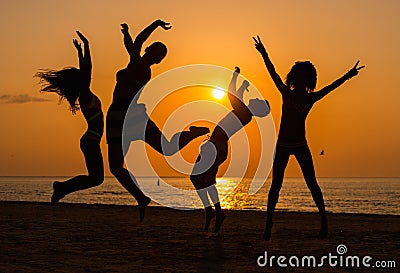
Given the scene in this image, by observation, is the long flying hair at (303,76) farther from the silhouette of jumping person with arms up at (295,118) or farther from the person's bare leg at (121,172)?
the person's bare leg at (121,172)

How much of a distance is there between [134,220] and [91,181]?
301 cm

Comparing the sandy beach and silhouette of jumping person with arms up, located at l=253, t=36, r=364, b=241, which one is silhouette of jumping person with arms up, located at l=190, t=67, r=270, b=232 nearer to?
silhouette of jumping person with arms up, located at l=253, t=36, r=364, b=241

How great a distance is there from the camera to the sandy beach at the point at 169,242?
7031 millimetres

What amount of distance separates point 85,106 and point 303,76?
11.6 feet

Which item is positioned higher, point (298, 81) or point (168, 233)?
point (298, 81)

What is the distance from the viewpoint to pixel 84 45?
10219 mm

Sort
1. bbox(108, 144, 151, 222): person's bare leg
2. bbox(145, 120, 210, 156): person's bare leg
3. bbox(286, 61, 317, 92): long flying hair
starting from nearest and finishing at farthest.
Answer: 1. bbox(286, 61, 317, 92): long flying hair
2. bbox(145, 120, 210, 156): person's bare leg
3. bbox(108, 144, 151, 222): person's bare leg

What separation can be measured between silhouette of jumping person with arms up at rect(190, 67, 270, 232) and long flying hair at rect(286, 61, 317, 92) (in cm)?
63

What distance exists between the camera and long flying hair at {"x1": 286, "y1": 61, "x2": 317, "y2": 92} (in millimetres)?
9648

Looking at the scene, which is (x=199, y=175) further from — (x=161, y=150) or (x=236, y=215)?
(x=236, y=215)

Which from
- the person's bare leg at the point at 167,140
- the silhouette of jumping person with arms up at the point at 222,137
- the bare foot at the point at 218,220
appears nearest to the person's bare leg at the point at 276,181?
the silhouette of jumping person with arms up at the point at 222,137

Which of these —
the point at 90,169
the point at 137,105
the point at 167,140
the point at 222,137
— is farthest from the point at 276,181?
the point at 90,169

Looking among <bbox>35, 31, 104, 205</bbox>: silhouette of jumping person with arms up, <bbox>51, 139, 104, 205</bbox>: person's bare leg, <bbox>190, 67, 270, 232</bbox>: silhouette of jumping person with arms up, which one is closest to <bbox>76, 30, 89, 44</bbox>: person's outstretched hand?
<bbox>35, 31, 104, 205</bbox>: silhouette of jumping person with arms up

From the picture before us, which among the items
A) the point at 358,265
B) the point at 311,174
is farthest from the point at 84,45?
the point at 358,265
